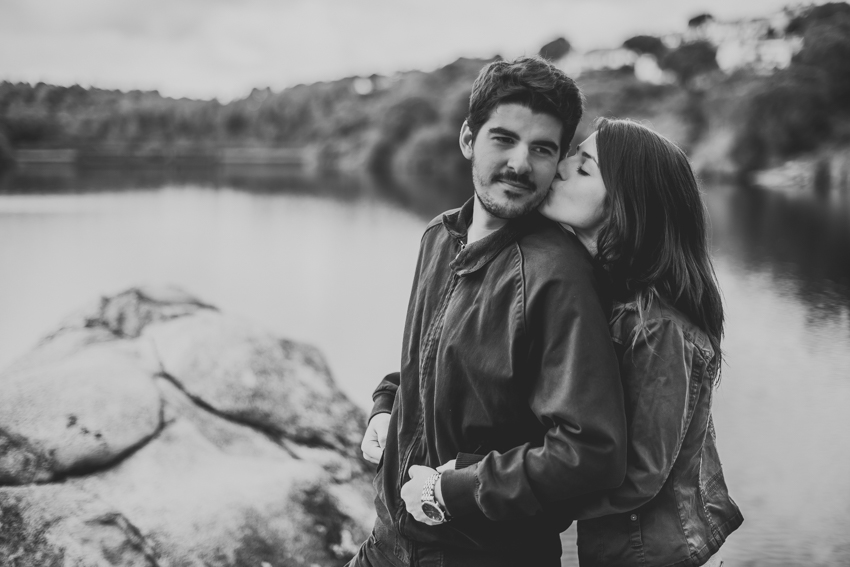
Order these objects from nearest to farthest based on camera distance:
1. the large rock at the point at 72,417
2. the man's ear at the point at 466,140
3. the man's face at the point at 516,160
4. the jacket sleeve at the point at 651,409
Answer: the jacket sleeve at the point at 651,409 → the man's face at the point at 516,160 → the man's ear at the point at 466,140 → the large rock at the point at 72,417

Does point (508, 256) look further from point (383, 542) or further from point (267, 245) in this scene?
point (267, 245)

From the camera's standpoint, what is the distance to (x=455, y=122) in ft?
208

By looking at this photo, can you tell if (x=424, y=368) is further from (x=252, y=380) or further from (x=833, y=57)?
(x=833, y=57)

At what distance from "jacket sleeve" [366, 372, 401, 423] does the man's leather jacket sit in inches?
9.7

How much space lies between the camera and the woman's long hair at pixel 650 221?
78.9 inches

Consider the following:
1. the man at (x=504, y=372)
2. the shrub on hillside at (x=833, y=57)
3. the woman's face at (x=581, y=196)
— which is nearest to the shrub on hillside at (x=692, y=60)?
the shrub on hillside at (x=833, y=57)

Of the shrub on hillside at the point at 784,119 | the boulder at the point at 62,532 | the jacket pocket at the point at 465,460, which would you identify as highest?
the shrub on hillside at the point at 784,119

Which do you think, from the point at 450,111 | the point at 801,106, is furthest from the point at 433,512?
the point at 450,111

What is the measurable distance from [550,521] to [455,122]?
63.1 metres

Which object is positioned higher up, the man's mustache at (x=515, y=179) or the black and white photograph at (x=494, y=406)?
the man's mustache at (x=515, y=179)

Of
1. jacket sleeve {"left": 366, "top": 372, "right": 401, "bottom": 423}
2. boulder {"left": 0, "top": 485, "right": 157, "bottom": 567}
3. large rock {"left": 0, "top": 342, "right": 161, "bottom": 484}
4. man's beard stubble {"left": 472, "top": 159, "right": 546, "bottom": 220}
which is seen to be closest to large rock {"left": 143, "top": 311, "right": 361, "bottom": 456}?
large rock {"left": 0, "top": 342, "right": 161, "bottom": 484}

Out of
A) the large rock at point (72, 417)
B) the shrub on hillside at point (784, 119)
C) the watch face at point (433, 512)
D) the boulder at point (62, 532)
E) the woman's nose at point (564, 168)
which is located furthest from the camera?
the shrub on hillside at point (784, 119)

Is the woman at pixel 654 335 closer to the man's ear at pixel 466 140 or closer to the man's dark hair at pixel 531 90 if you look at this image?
the man's dark hair at pixel 531 90

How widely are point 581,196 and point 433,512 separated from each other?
0.96 m
